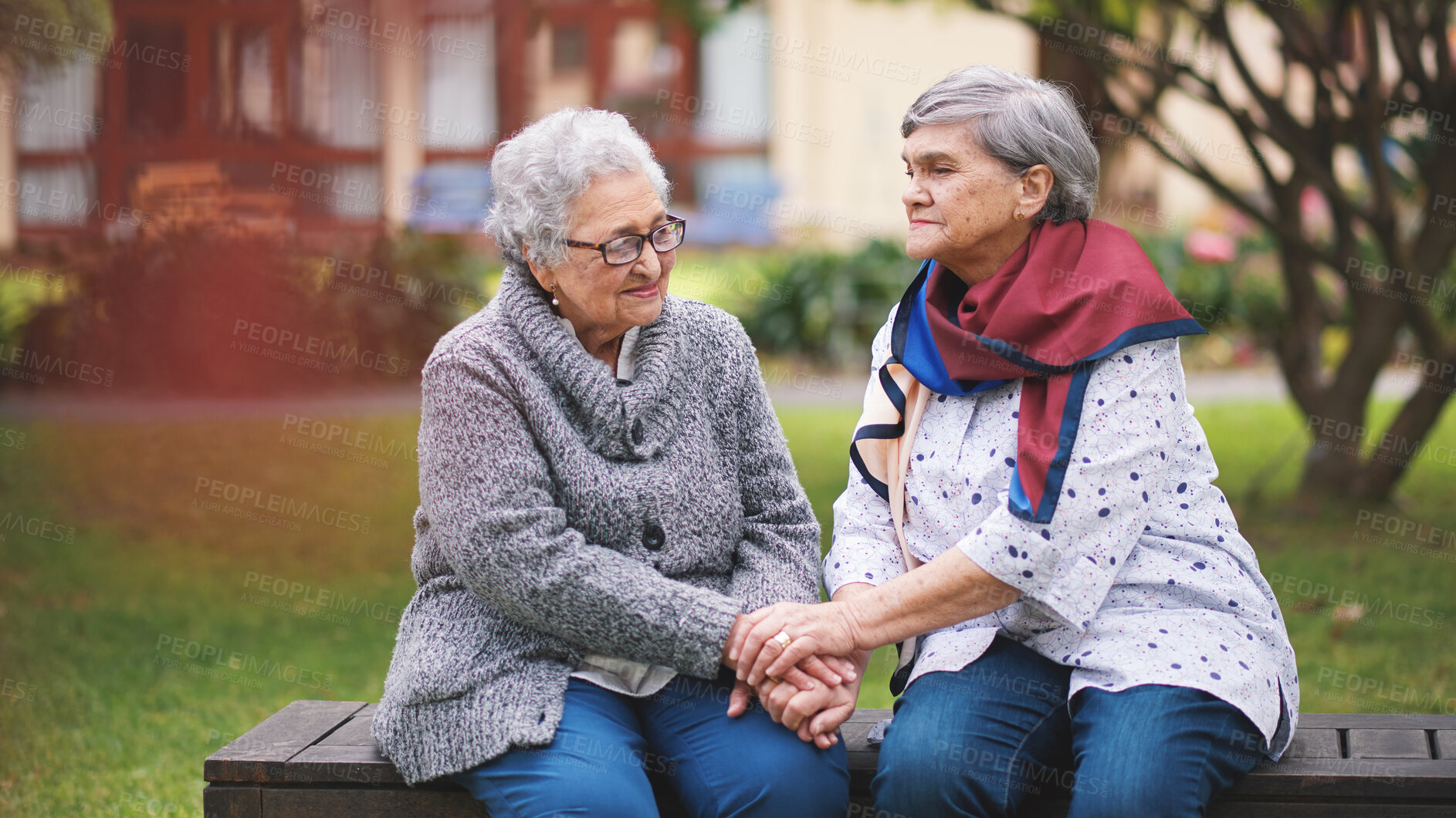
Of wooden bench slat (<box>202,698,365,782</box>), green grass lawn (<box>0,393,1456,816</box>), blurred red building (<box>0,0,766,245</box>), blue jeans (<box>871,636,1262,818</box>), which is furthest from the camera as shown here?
blurred red building (<box>0,0,766,245</box>)

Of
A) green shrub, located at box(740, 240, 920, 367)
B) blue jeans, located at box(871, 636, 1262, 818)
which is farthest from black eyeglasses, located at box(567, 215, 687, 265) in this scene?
green shrub, located at box(740, 240, 920, 367)

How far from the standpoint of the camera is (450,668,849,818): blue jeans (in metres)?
2.30

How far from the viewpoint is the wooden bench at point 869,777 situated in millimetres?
2359

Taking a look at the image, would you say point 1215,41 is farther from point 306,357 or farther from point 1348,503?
point 306,357

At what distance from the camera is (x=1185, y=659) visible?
7.57 ft

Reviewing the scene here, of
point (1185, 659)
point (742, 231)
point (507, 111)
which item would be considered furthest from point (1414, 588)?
point (507, 111)

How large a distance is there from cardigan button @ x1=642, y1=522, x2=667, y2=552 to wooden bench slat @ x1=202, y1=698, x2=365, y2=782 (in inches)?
31.6

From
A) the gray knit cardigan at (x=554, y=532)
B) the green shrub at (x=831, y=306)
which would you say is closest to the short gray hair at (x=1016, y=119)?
the gray knit cardigan at (x=554, y=532)

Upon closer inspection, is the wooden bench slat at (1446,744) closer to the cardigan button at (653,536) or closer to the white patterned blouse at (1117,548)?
the white patterned blouse at (1117,548)

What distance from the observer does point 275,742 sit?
264 cm

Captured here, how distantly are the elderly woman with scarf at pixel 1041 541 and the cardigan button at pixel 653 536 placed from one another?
0.83 ft

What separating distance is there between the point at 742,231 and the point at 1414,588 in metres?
10.8

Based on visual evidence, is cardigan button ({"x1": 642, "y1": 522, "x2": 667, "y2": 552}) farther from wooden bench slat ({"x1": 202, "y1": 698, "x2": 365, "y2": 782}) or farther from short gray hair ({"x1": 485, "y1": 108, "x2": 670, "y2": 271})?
wooden bench slat ({"x1": 202, "y1": 698, "x2": 365, "y2": 782})

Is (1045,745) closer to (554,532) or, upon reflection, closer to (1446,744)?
(1446,744)
